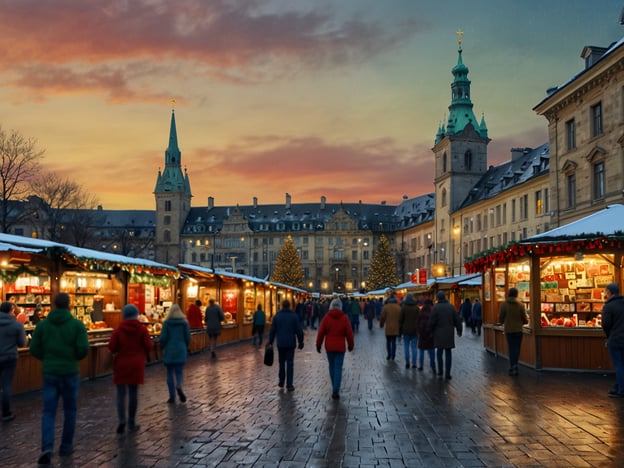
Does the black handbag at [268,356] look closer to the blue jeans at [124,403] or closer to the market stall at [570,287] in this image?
the blue jeans at [124,403]

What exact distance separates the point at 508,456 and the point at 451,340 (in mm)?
7379

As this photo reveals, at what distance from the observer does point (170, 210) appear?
121m

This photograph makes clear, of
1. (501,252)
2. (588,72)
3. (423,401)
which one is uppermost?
(588,72)

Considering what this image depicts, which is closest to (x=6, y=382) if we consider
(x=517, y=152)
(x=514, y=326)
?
(x=514, y=326)

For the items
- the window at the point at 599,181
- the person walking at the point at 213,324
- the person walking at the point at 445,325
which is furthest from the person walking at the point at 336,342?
the window at the point at 599,181

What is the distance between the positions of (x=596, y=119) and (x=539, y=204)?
24048mm

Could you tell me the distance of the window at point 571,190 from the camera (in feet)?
109

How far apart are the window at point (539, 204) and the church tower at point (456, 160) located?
63.6 ft

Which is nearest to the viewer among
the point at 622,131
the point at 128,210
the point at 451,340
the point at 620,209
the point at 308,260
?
the point at 451,340

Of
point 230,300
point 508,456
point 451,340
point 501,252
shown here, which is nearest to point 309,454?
point 508,456

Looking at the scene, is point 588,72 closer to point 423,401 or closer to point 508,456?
point 423,401

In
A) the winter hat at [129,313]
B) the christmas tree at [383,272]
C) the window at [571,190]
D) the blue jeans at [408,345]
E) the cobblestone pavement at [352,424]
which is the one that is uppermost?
the window at [571,190]

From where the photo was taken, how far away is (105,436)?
8.56 metres

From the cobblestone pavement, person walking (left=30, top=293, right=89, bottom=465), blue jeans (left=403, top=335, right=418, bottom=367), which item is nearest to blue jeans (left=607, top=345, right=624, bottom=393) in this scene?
the cobblestone pavement
